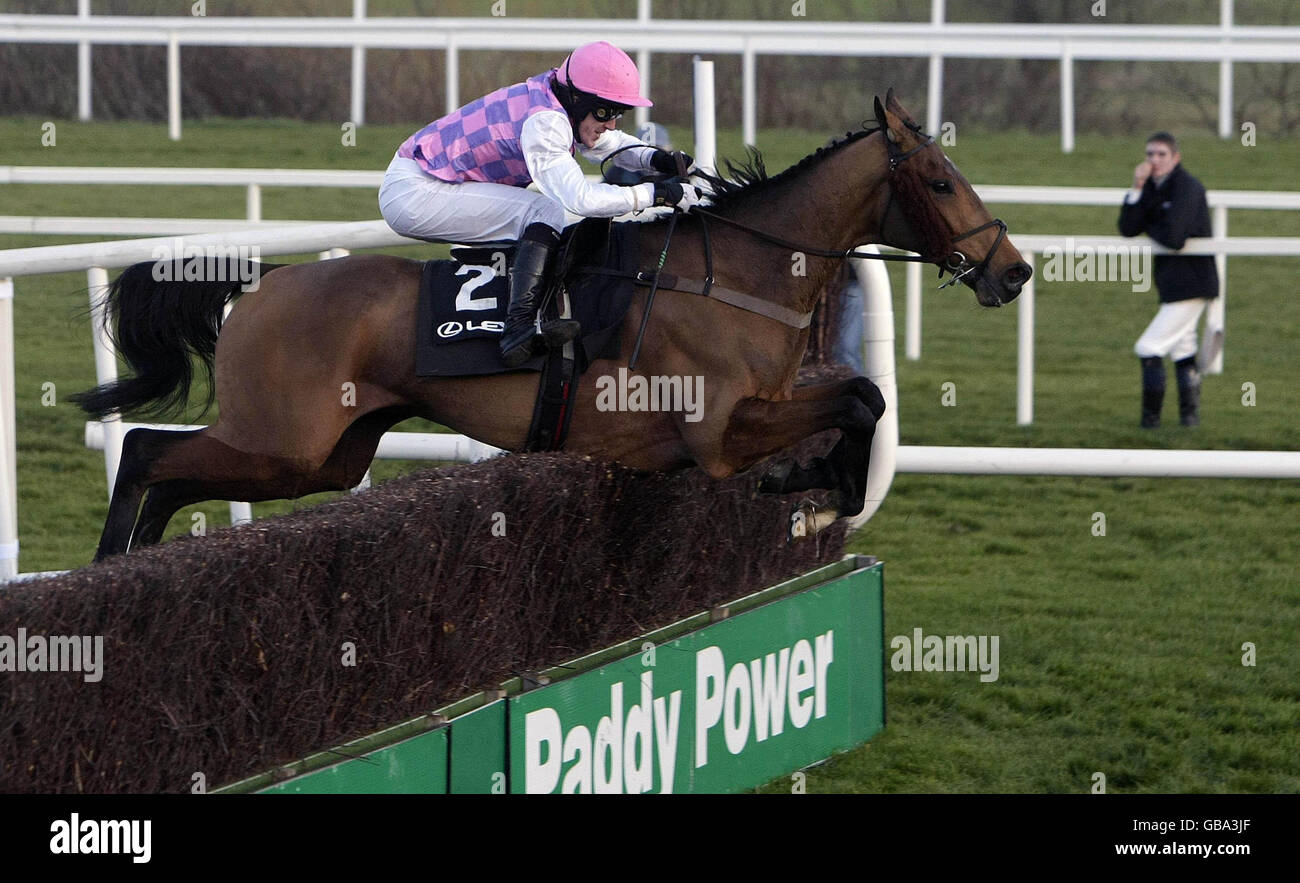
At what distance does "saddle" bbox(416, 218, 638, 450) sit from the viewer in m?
4.00

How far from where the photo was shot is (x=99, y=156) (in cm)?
1222

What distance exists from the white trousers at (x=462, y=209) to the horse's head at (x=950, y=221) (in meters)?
Answer: 0.82

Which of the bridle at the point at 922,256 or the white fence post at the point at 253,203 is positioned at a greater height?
the white fence post at the point at 253,203

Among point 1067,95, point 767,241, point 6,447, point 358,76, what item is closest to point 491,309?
point 767,241

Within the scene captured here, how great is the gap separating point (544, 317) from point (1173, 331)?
4887 millimetres

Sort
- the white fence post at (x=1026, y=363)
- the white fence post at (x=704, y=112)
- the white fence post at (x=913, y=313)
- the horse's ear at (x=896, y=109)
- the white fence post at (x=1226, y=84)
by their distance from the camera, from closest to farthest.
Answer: the horse's ear at (x=896, y=109), the white fence post at (x=704, y=112), the white fence post at (x=1026, y=363), the white fence post at (x=913, y=313), the white fence post at (x=1226, y=84)

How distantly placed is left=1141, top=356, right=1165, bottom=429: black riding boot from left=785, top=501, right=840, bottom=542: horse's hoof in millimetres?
4376

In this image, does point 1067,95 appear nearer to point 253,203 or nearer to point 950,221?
point 253,203

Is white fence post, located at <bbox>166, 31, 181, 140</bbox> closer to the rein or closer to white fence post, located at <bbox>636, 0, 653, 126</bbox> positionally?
white fence post, located at <bbox>636, 0, 653, 126</bbox>

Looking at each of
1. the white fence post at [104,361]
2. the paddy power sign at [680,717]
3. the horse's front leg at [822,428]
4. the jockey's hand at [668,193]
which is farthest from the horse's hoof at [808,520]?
the white fence post at [104,361]

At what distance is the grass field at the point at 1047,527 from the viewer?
14.7 ft

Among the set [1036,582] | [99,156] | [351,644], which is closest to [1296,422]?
[1036,582]

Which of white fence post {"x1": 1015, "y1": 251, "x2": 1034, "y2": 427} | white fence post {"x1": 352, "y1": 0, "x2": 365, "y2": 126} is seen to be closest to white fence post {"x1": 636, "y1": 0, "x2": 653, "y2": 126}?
Result: white fence post {"x1": 352, "y1": 0, "x2": 365, "y2": 126}

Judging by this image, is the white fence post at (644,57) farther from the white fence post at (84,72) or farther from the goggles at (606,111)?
the goggles at (606,111)
